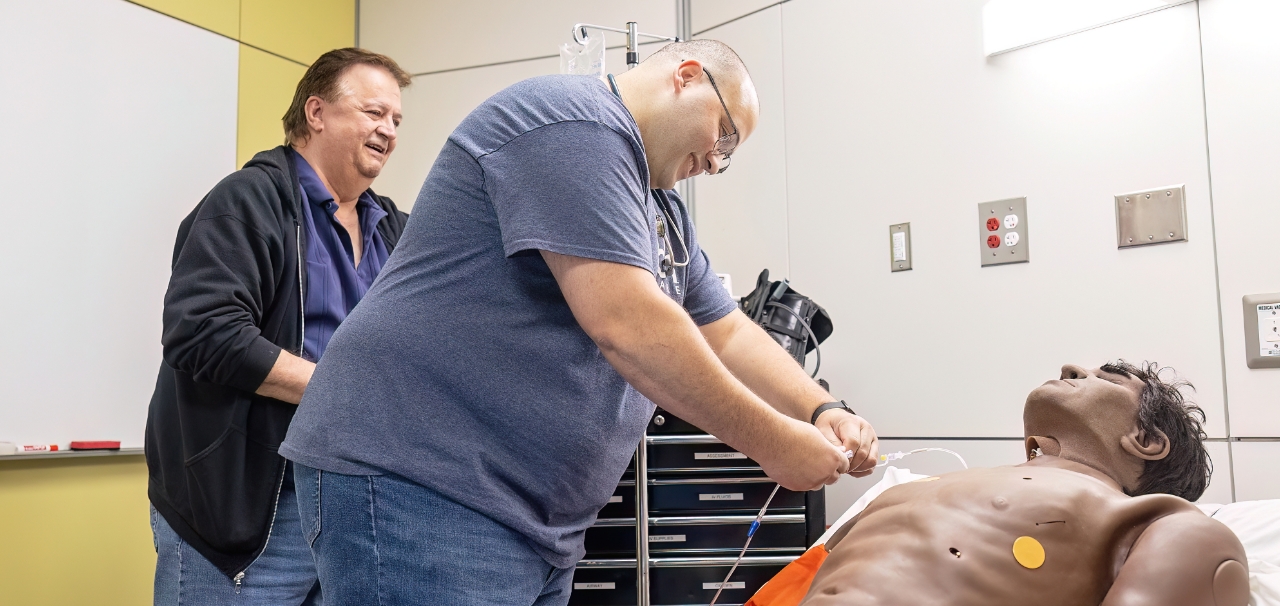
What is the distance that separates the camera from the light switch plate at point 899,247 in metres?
2.93

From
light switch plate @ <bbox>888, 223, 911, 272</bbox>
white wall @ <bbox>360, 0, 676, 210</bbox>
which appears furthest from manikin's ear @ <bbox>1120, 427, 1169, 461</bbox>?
white wall @ <bbox>360, 0, 676, 210</bbox>

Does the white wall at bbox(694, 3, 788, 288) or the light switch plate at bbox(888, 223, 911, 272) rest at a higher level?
the white wall at bbox(694, 3, 788, 288)

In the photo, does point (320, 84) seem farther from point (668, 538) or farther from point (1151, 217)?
point (1151, 217)

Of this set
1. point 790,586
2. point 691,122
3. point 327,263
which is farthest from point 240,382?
point 790,586

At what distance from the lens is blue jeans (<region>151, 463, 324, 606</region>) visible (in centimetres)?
152

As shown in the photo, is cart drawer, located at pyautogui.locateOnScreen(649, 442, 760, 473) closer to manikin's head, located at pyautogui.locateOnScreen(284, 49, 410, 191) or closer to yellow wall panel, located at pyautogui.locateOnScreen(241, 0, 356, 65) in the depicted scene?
manikin's head, located at pyautogui.locateOnScreen(284, 49, 410, 191)

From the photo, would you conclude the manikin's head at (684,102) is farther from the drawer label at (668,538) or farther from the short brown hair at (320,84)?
the drawer label at (668,538)

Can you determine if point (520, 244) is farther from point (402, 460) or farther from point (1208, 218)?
point (1208, 218)

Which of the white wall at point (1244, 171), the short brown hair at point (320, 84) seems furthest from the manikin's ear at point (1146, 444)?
the short brown hair at point (320, 84)

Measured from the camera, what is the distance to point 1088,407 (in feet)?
5.54

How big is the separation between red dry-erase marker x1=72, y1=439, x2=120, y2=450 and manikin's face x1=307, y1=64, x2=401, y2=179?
5.33ft

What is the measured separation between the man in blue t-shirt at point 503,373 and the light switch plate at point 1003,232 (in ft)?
5.81

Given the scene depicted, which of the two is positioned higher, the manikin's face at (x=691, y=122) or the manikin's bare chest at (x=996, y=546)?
the manikin's face at (x=691, y=122)

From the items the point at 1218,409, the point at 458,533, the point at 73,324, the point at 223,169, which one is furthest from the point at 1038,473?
the point at 223,169
